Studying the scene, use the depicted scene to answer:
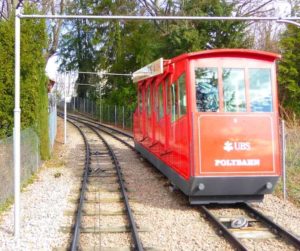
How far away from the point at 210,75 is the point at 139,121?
9.40 m

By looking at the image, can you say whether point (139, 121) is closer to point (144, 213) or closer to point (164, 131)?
point (164, 131)

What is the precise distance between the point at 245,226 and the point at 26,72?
358 inches

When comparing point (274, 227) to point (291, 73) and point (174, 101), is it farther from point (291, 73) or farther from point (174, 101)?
point (291, 73)

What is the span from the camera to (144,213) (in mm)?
10211

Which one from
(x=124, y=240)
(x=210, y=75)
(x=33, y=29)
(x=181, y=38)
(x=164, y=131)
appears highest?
(x=181, y=38)

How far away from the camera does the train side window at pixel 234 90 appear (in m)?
10.1

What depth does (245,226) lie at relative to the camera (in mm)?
8969

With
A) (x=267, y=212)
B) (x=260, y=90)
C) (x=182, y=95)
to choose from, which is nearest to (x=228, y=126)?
(x=260, y=90)

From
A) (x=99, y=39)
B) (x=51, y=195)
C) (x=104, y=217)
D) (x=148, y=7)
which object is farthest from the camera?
(x=99, y=39)

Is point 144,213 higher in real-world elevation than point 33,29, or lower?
lower

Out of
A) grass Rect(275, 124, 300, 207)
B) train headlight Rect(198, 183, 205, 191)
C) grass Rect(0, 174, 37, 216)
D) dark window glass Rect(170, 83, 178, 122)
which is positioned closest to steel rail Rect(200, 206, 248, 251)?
train headlight Rect(198, 183, 205, 191)

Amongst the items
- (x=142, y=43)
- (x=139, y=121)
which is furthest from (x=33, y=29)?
(x=142, y=43)

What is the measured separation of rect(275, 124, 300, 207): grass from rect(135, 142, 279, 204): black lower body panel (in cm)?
146

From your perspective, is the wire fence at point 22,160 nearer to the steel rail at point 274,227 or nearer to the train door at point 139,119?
the train door at point 139,119
